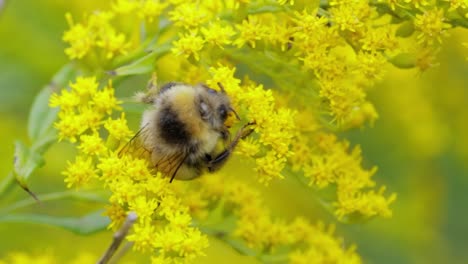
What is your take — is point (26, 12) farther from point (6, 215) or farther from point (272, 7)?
point (272, 7)

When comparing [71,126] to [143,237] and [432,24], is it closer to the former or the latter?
[143,237]

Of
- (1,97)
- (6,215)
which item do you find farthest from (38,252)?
(1,97)

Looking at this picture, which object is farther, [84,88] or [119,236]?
[84,88]

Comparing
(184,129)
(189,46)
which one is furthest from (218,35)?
(184,129)

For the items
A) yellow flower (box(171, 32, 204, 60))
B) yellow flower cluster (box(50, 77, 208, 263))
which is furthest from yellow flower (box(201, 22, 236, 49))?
yellow flower cluster (box(50, 77, 208, 263))

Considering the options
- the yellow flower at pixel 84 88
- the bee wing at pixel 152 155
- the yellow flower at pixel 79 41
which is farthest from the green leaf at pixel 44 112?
the bee wing at pixel 152 155

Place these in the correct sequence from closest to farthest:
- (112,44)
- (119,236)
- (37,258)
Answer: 1. (119,236)
2. (112,44)
3. (37,258)

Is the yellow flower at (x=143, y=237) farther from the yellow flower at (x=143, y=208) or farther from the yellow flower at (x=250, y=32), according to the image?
the yellow flower at (x=250, y=32)
